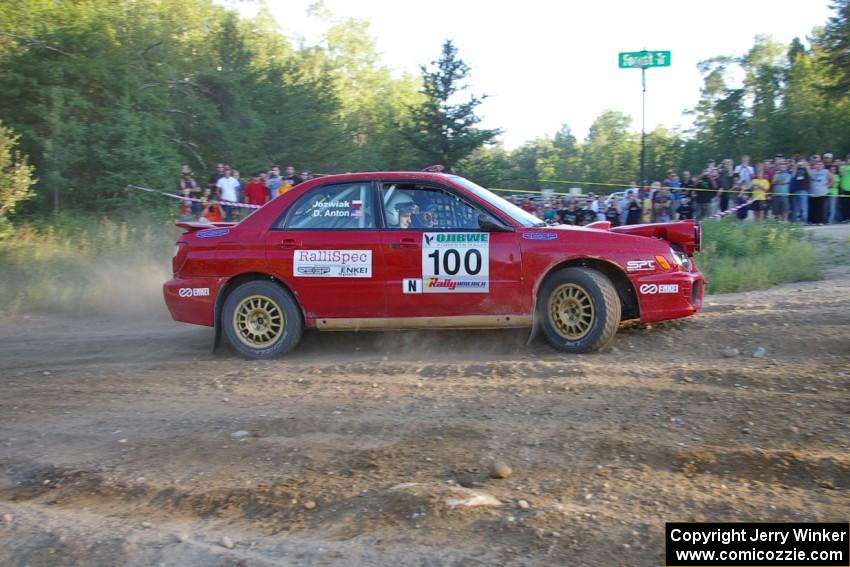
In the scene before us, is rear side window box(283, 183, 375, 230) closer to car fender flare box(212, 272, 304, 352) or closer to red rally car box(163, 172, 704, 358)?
red rally car box(163, 172, 704, 358)

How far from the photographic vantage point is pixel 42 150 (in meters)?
18.7

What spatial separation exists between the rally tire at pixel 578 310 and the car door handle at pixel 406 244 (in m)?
1.23

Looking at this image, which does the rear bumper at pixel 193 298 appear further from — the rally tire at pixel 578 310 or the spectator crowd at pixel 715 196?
the spectator crowd at pixel 715 196

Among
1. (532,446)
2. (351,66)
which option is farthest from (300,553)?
(351,66)

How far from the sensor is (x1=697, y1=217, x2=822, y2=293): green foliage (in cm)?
1062

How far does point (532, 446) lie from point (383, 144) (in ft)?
83.8

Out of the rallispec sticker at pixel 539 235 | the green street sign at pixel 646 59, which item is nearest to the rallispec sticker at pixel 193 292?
the rallispec sticker at pixel 539 235

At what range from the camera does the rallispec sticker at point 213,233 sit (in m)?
7.31

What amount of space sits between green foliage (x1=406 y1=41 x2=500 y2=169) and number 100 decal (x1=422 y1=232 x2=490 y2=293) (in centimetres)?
1425

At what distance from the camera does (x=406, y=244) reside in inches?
275

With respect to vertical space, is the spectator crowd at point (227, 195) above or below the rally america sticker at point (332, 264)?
above

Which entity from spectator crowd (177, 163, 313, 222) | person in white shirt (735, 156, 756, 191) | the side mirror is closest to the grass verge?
spectator crowd (177, 163, 313, 222)

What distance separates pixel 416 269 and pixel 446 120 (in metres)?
14.5

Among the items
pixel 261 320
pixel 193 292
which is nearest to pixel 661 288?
pixel 261 320
